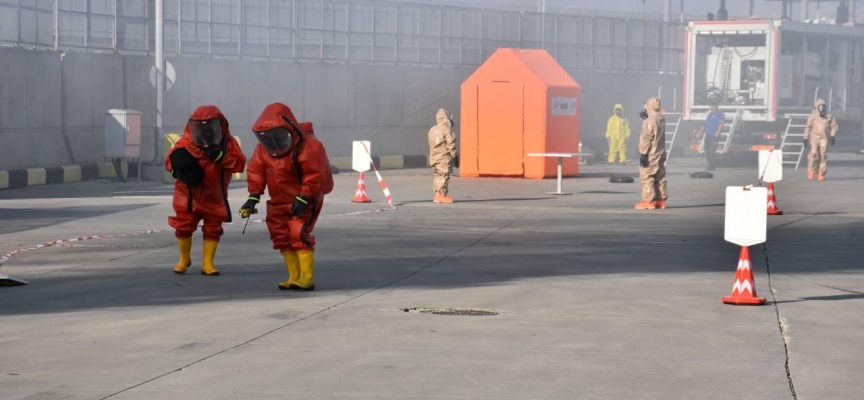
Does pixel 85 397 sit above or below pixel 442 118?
below

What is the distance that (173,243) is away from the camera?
1540 cm

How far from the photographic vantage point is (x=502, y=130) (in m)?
30.2

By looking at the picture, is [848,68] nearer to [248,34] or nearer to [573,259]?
[248,34]

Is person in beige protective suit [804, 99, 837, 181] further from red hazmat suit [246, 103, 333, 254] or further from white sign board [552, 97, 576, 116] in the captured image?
red hazmat suit [246, 103, 333, 254]

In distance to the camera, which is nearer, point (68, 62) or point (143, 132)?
point (68, 62)

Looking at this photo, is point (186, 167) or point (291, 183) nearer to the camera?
point (291, 183)

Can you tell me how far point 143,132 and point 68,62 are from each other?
2899 mm

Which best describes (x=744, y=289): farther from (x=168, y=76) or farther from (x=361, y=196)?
(x=168, y=76)

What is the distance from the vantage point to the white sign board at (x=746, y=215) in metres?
11.0

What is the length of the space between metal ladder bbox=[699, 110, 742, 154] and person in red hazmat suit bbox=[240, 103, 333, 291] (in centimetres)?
2559

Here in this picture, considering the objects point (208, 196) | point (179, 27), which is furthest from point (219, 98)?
point (208, 196)

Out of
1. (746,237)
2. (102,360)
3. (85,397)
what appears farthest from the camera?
(746,237)

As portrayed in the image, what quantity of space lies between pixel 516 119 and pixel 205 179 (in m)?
18.2

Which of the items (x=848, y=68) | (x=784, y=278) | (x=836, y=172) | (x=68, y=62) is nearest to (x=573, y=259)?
(x=784, y=278)
